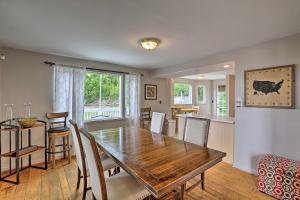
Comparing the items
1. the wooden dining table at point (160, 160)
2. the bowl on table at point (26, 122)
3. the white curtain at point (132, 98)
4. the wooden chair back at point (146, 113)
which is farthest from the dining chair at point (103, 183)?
the wooden chair back at point (146, 113)

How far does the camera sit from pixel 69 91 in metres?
3.49

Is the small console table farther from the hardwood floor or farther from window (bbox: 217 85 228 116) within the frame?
window (bbox: 217 85 228 116)

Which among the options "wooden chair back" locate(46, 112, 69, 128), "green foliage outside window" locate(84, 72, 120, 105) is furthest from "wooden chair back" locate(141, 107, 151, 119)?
"wooden chair back" locate(46, 112, 69, 128)

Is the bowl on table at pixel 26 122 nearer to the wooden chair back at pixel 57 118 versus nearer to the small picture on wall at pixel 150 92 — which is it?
the wooden chair back at pixel 57 118

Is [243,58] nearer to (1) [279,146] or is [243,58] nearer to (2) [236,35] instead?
(2) [236,35]

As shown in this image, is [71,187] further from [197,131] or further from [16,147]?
[197,131]

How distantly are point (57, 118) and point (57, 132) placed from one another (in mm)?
512

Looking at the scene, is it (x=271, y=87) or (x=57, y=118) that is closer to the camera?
(x=271, y=87)

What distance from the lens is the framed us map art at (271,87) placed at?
2.34 metres

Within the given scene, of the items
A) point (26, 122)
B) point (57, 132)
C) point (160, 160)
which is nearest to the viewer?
point (160, 160)

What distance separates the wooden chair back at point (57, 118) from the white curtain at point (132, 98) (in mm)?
1638

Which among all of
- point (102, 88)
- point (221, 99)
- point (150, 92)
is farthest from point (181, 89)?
point (102, 88)

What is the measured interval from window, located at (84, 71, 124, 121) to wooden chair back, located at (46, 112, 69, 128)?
0.61 metres

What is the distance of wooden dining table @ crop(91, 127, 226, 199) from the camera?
1.14 metres
